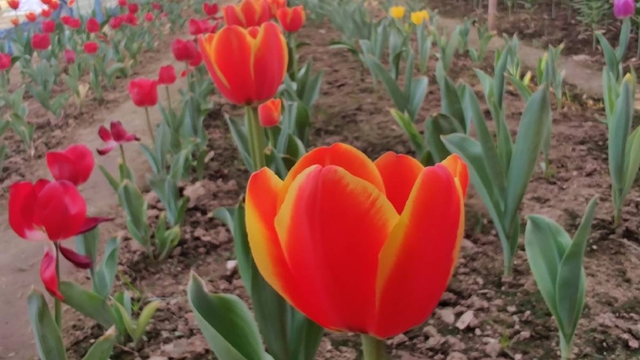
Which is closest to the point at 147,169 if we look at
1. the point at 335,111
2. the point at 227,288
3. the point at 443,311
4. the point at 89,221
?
the point at 335,111

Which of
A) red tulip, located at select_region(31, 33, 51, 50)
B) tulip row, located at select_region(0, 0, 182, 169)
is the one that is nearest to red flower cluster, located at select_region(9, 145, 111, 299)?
tulip row, located at select_region(0, 0, 182, 169)

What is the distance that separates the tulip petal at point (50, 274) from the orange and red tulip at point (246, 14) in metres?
1.29

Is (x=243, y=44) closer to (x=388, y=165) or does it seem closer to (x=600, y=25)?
(x=388, y=165)

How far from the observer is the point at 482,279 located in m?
1.37

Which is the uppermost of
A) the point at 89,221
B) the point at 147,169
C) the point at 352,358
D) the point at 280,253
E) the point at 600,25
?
the point at 280,253

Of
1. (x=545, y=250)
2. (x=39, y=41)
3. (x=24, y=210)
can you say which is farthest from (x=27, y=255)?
(x=39, y=41)

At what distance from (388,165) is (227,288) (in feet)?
3.18

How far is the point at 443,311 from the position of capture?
1.28 m

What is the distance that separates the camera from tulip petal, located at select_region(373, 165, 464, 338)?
459mm

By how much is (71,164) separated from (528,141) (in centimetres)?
75

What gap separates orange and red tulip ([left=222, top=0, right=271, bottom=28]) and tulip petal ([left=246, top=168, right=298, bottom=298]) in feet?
4.89

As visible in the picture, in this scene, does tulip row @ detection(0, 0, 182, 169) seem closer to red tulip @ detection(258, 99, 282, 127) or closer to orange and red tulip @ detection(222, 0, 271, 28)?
orange and red tulip @ detection(222, 0, 271, 28)

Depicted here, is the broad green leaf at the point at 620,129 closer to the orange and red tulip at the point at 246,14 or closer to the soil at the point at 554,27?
A: the orange and red tulip at the point at 246,14

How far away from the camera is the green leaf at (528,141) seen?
1.10 metres
